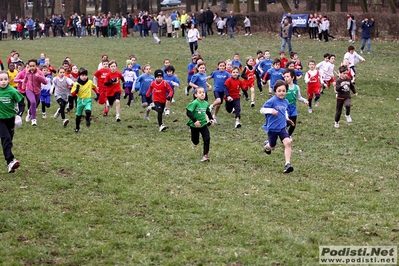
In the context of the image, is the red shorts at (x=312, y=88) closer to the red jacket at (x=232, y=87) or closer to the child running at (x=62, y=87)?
the red jacket at (x=232, y=87)

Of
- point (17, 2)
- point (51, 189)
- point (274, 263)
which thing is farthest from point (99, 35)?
point (274, 263)

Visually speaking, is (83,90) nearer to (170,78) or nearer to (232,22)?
(170,78)

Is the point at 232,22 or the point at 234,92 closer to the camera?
the point at 234,92

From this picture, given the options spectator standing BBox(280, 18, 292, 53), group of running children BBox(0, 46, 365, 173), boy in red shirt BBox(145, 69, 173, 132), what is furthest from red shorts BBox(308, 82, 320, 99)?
spectator standing BBox(280, 18, 292, 53)

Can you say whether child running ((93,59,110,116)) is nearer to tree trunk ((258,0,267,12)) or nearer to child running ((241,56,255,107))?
child running ((241,56,255,107))

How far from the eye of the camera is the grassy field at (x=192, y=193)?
8195 millimetres

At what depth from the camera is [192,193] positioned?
10.7m

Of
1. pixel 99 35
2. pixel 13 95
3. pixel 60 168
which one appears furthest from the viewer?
pixel 99 35

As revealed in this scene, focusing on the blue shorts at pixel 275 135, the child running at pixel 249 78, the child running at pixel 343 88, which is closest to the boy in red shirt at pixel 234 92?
the child running at pixel 343 88

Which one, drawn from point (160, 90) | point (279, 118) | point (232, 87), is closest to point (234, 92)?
point (232, 87)

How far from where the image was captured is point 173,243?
8.34 meters

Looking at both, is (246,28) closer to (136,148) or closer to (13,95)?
(136,148)

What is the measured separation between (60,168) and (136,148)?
252 cm

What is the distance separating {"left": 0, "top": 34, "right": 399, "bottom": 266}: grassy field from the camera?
26.9 ft
